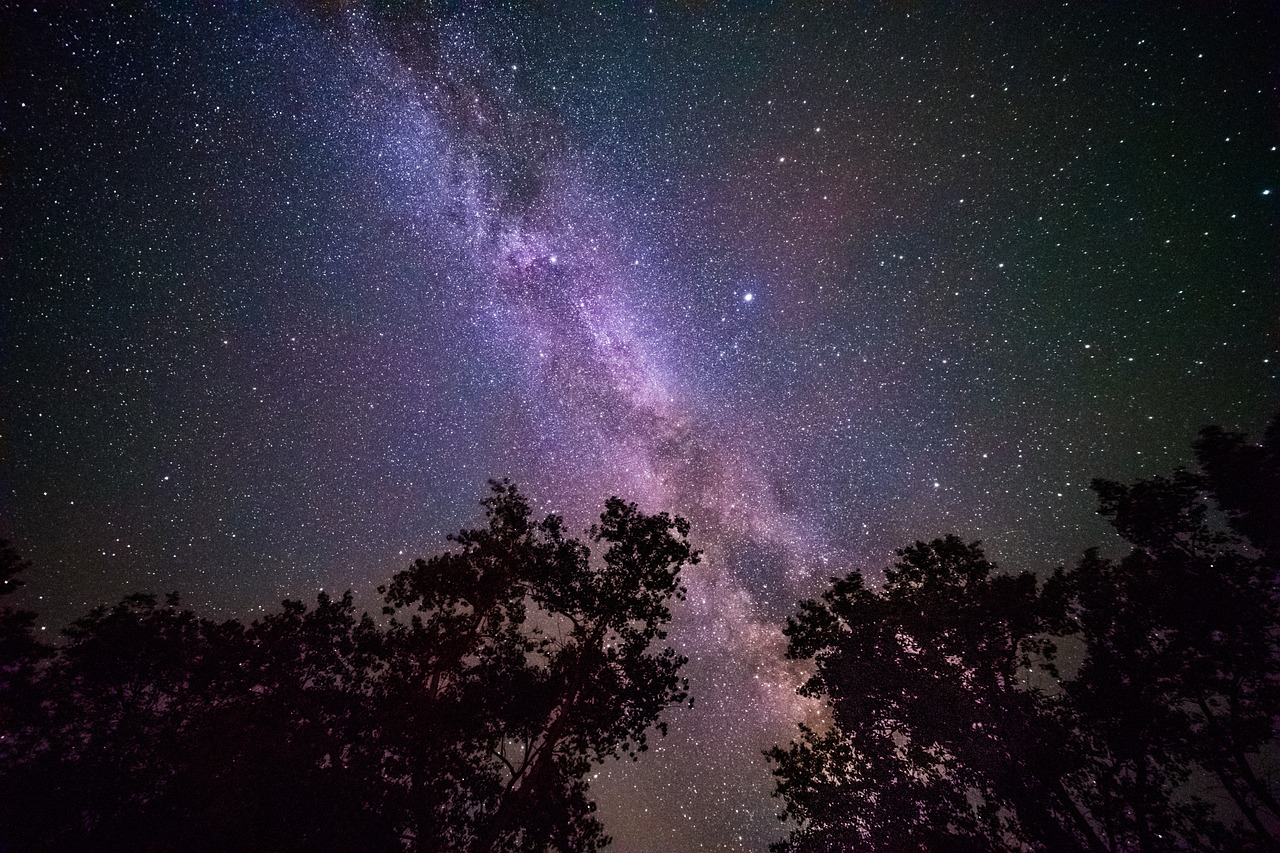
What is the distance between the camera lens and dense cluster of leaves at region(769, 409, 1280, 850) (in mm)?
13656

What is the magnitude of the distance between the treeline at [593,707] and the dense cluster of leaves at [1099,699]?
7 cm

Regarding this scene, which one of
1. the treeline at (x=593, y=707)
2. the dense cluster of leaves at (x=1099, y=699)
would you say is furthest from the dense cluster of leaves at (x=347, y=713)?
the dense cluster of leaves at (x=1099, y=699)

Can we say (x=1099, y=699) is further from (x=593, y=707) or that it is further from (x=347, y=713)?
(x=347, y=713)

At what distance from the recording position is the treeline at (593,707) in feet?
42.7

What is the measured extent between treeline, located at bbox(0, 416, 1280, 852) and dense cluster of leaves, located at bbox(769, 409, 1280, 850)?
2.7 inches

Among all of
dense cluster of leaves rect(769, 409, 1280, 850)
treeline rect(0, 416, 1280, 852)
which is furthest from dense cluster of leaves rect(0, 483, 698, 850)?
dense cluster of leaves rect(769, 409, 1280, 850)

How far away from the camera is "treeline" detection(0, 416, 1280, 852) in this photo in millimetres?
13023

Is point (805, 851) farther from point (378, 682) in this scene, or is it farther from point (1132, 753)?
point (378, 682)

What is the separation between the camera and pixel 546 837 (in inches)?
574

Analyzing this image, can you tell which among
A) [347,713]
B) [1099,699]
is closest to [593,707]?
[347,713]

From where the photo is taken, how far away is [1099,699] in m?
14.9

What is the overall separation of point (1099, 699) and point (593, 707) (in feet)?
51.9

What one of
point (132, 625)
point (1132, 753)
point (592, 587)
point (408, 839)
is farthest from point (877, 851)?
point (132, 625)

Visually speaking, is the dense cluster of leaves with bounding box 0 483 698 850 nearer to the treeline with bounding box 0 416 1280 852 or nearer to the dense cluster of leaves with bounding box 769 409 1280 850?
the treeline with bounding box 0 416 1280 852
